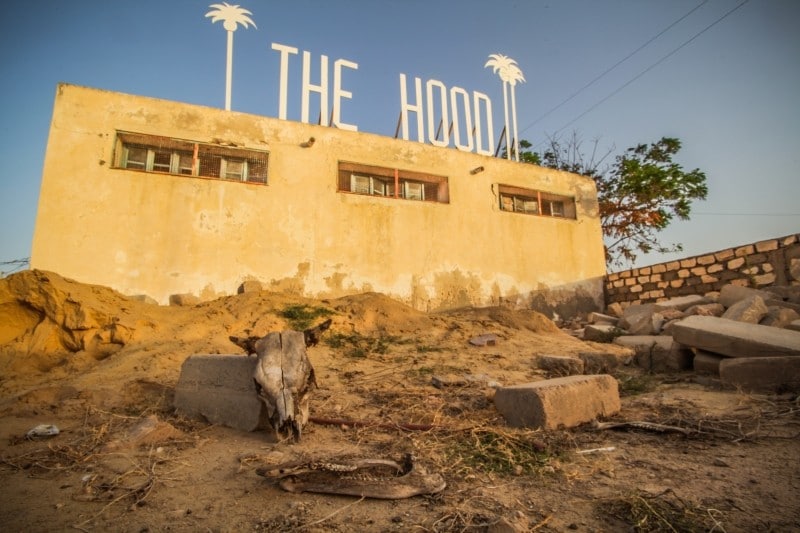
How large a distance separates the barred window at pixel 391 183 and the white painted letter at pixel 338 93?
105 cm

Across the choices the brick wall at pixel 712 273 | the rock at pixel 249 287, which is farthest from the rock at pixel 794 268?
the rock at pixel 249 287

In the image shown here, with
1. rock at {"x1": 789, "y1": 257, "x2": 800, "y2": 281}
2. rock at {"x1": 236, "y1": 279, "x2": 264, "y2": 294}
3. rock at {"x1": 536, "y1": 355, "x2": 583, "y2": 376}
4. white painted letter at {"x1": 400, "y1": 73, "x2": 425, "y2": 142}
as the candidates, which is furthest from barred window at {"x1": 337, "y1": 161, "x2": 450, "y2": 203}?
rock at {"x1": 789, "y1": 257, "x2": 800, "y2": 281}

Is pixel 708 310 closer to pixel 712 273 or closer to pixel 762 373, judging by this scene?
pixel 712 273

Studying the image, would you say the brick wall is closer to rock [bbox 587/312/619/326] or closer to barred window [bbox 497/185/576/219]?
rock [bbox 587/312/619/326]

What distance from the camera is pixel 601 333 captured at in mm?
7867

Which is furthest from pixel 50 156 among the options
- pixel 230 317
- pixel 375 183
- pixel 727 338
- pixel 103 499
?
pixel 727 338

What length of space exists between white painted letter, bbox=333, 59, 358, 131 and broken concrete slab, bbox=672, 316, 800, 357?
8.34 m

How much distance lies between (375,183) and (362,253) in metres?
2.20

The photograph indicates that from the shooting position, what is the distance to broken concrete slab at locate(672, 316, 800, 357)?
14.3 feet

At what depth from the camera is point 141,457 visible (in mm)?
2818

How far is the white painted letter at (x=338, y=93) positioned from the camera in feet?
33.5

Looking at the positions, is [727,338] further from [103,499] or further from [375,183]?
[375,183]

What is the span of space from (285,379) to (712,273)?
11275 millimetres

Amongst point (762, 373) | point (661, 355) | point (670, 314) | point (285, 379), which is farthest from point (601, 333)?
point (285, 379)
